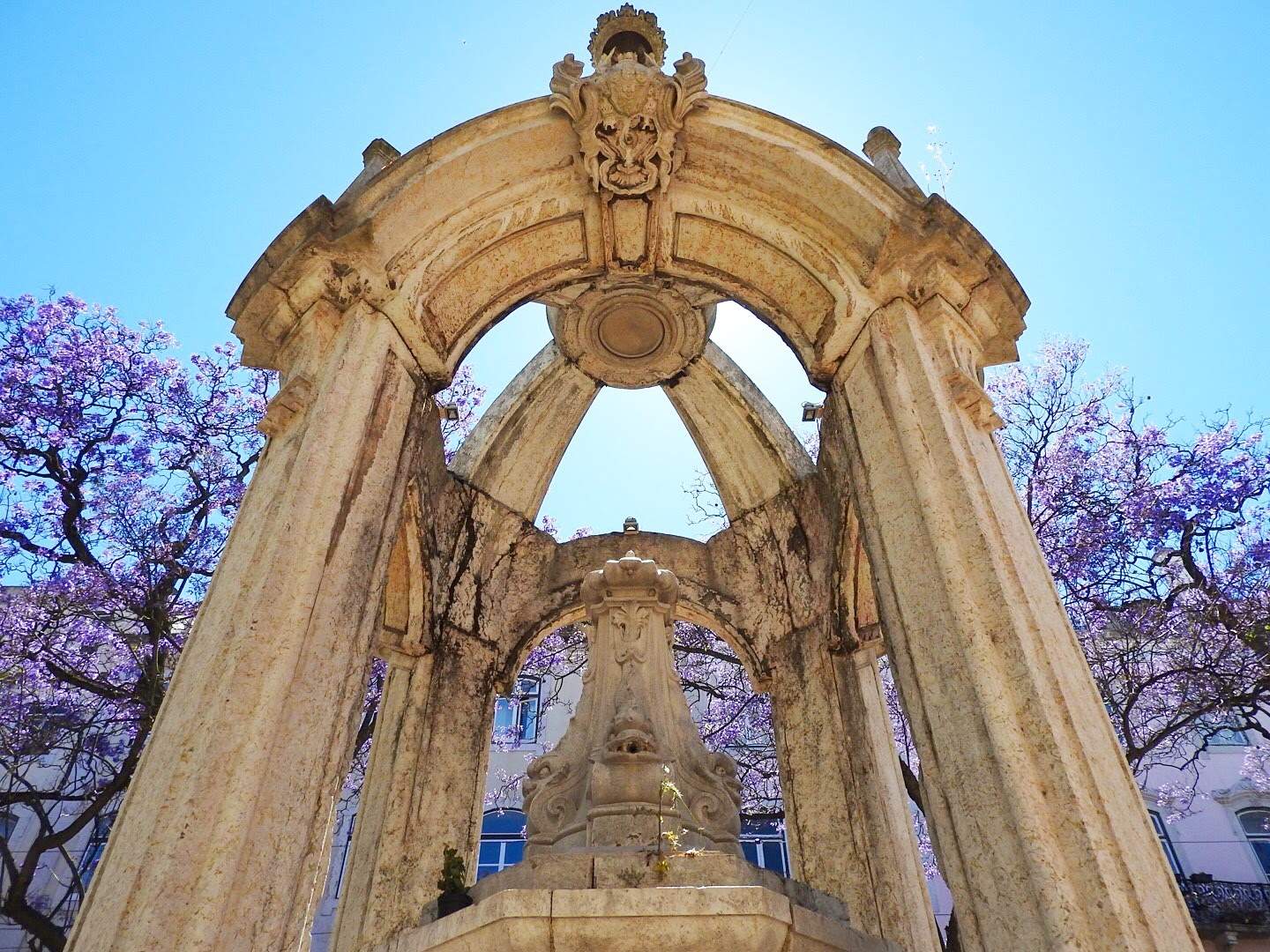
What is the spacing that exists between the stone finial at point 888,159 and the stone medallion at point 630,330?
261cm

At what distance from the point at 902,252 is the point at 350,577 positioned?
12.6 feet

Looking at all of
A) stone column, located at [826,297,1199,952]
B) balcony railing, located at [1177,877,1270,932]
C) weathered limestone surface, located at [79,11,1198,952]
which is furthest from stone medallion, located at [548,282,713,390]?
balcony railing, located at [1177,877,1270,932]

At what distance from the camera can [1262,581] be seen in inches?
412

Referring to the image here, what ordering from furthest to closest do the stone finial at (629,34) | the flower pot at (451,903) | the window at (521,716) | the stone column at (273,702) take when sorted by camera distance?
1. the window at (521,716)
2. the stone finial at (629,34)
3. the flower pot at (451,903)
4. the stone column at (273,702)

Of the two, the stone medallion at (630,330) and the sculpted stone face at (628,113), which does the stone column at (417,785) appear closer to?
the stone medallion at (630,330)

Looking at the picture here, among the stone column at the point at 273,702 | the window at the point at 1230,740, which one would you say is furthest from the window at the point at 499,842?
the window at the point at 1230,740

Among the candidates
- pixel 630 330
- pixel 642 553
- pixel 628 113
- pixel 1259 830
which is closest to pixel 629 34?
pixel 628 113

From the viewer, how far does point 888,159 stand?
6.25m

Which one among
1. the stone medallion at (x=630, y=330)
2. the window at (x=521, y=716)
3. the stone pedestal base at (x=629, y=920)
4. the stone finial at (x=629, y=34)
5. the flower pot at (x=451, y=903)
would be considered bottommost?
the stone pedestal base at (x=629, y=920)

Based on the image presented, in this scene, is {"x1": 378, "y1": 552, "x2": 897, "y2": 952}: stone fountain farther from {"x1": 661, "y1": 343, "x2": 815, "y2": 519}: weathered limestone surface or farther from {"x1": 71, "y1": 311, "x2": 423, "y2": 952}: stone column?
{"x1": 661, "y1": 343, "x2": 815, "y2": 519}: weathered limestone surface

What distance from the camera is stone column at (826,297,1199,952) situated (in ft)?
10.5

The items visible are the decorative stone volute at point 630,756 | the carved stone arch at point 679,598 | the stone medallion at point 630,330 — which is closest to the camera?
the decorative stone volute at point 630,756

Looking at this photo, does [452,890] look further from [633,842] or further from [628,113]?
[628,113]

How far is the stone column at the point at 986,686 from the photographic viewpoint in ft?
10.5
